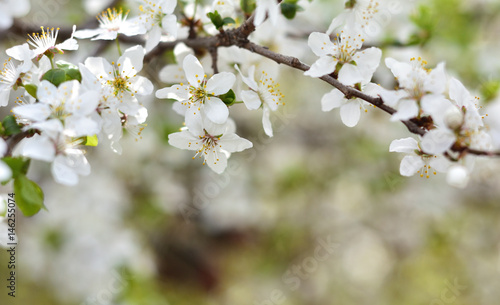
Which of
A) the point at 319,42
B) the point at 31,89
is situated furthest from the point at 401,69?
the point at 31,89

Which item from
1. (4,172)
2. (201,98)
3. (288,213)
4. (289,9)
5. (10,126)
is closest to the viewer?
(4,172)

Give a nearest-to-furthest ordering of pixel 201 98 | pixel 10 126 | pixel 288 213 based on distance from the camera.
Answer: pixel 10 126 < pixel 201 98 < pixel 288 213

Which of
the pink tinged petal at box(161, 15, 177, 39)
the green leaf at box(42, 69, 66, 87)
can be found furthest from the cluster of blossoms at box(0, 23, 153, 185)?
the pink tinged petal at box(161, 15, 177, 39)

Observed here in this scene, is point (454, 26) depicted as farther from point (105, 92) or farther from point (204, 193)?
point (105, 92)

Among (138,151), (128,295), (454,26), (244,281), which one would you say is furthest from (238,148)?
(244,281)

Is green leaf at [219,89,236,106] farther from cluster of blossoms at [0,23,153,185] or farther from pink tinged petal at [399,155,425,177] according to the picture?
pink tinged petal at [399,155,425,177]

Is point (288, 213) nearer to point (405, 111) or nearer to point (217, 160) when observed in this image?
point (217, 160)

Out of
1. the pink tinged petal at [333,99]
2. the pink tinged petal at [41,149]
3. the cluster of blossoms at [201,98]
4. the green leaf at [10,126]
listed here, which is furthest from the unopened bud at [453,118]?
the green leaf at [10,126]
